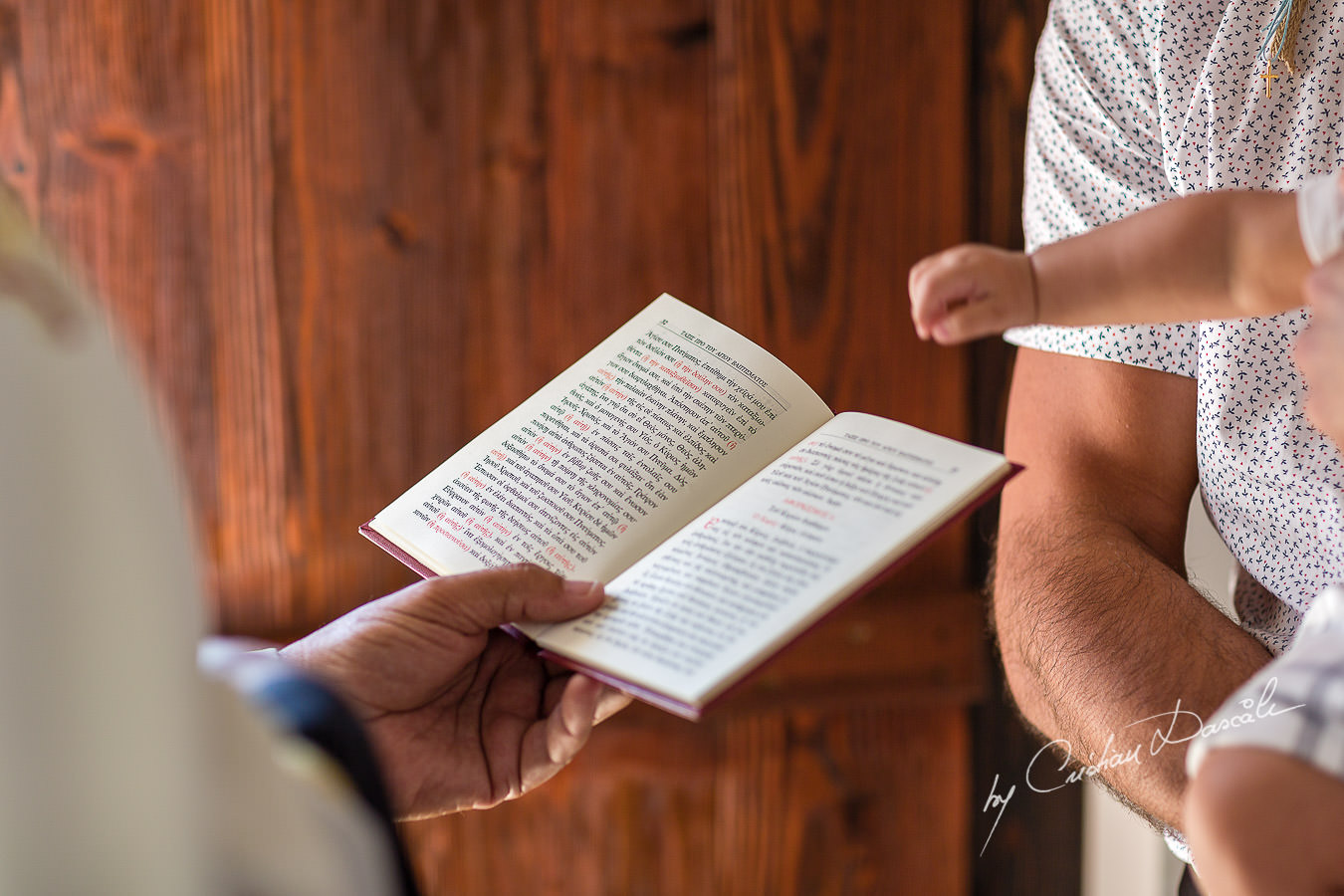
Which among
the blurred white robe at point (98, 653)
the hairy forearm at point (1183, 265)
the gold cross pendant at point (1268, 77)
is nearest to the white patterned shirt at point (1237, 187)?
the gold cross pendant at point (1268, 77)

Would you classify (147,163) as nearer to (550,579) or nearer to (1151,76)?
(550,579)

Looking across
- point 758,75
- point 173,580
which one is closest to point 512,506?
point 173,580

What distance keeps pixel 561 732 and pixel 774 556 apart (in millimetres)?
223

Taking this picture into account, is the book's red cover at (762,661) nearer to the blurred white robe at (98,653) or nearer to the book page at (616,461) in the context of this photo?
the book page at (616,461)

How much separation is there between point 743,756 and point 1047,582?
69 centimetres

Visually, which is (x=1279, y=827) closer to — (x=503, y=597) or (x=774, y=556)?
(x=774, y=556)

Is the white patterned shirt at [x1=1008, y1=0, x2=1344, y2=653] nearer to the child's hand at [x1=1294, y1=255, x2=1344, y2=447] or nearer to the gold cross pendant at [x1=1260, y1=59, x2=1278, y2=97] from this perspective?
the gold cross pendant at [x1=1260, y1=59, x2=1278, y2=97]

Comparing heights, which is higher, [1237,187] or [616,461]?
[1237,187]

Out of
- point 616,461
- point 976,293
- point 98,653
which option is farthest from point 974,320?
point 98,653

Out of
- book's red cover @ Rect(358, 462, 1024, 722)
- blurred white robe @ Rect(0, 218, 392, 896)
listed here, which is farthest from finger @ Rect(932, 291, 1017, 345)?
blurred white robe @ Rect(0, 218, 392, 896)

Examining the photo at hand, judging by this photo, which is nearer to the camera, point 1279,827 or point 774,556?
point 1279,827

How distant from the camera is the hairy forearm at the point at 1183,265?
0.67 m

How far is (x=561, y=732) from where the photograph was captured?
2.53 feet

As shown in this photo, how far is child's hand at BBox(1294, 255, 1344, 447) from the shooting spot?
23.2 inches
